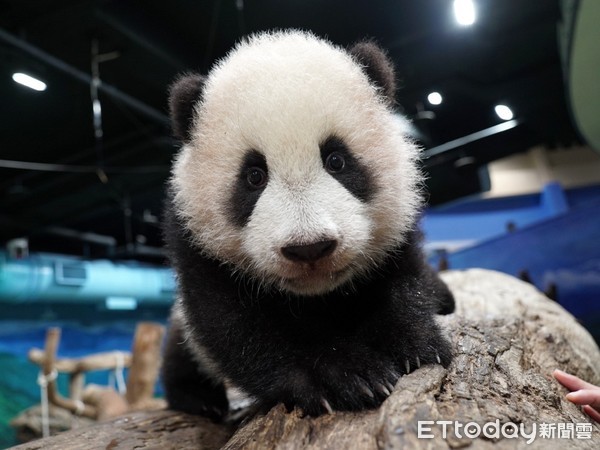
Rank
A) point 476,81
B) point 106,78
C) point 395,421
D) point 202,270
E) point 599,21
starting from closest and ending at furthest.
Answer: point 395,421, point 202,270, point 599,21, point 106,78, point 476,81

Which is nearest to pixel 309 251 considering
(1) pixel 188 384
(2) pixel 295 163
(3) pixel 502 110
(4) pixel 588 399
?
(2) pixel 295 163

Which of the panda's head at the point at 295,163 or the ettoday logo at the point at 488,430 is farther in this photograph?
the panda's head at the point at 295,163

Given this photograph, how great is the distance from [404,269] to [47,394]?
3.44 m

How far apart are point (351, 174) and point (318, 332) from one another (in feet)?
1.80

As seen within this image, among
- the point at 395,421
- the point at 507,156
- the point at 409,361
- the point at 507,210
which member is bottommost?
the point at 395,421

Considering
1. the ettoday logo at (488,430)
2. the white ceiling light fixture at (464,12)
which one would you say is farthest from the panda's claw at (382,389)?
the white ceiling light fixture at (464,12)

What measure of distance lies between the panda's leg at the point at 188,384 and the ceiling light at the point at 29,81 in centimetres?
174

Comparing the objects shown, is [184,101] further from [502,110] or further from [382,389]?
[502,110]

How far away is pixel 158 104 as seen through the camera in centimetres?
365

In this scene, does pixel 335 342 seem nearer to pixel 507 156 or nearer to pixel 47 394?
pixel 507 156

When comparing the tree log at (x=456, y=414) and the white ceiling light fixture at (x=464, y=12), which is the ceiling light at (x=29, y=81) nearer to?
the tree log at (x=456, y=414)

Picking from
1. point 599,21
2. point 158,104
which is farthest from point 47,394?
point 599,21

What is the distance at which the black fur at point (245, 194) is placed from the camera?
1.72 meters

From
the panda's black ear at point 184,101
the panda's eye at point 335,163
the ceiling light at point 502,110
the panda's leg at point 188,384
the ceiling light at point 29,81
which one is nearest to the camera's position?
the panda's eye at point 335,163
